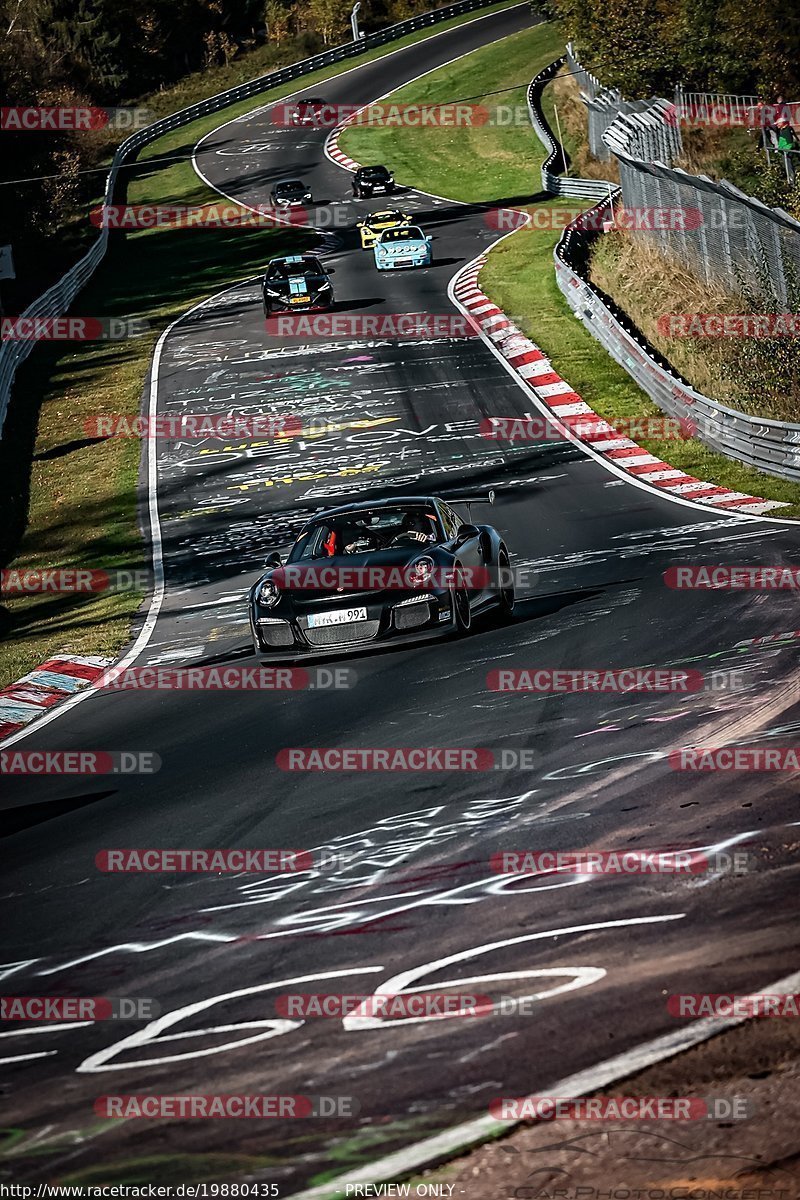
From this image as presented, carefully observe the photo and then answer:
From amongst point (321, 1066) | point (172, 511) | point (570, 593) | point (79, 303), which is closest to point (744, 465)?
point (570, 593)

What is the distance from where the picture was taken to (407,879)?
22.9ft

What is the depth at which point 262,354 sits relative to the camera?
36.4m

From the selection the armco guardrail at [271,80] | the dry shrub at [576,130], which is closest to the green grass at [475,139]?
the dry shrub at [576,130]

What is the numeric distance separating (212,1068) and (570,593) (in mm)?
10244

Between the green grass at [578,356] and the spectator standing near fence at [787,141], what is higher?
the spectator standing near fence at [787,141]

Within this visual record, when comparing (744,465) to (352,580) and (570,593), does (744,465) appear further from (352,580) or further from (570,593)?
(352,580)
